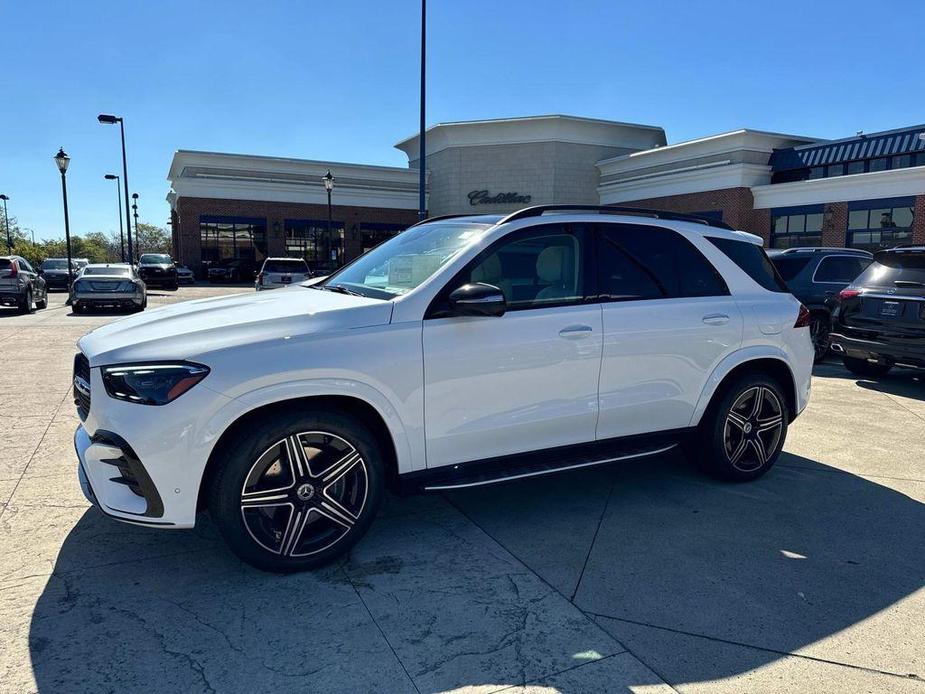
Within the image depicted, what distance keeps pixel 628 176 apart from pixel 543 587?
125 feet

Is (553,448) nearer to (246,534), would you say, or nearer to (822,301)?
(246,534)

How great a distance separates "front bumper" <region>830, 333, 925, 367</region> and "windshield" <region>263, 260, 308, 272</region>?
15.3 metres


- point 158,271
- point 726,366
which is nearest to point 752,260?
point 726,366

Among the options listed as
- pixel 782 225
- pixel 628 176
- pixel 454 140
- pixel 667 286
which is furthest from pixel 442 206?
pixel 667 286

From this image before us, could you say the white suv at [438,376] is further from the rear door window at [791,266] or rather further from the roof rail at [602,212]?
the rear door window at [791,266]

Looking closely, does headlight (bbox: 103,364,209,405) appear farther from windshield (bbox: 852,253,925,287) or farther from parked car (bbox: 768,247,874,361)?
parked car (bbox: 768,247,874,361)

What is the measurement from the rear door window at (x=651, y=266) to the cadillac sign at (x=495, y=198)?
124ft

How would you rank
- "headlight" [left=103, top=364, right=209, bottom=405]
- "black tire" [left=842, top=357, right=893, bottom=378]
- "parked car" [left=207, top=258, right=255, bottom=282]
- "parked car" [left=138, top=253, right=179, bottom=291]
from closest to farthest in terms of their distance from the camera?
"headlight" [left=103, top=364, right=209, bottom=405] → "black tire" [left=842, top=357, right=893, bottom=378] → "parked car" [left=138, top=253, right=179, bottom=291] → "parked car" [left=207, top=258, right=255, bottom=282]

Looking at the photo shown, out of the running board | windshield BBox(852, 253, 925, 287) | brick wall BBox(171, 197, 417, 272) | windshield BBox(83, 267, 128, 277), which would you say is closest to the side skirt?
the running board

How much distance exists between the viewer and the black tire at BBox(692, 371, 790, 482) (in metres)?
4.59

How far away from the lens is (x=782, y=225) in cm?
3077

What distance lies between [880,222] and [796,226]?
3.69 m

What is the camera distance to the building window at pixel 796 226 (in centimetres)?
2912

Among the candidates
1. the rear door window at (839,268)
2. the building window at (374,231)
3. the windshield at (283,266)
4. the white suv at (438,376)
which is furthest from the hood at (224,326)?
the building window at (374,231)
